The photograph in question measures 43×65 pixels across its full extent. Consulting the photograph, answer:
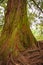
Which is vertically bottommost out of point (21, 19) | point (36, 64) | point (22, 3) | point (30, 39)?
point (36, 64)

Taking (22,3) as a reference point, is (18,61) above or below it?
below

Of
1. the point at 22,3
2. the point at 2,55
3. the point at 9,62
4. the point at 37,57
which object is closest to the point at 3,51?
the point at 2,55

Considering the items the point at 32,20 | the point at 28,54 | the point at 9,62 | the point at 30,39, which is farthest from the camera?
the point at 32,20

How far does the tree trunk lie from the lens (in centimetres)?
415

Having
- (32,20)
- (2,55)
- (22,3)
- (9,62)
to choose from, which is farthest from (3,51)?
(32,20)

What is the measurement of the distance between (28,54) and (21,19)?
2.60 feet

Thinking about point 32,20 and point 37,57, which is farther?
point 32,20

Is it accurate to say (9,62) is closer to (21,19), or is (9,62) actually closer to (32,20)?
(21,19)

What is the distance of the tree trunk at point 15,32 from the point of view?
4.15 meters

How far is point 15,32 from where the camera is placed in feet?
14.0

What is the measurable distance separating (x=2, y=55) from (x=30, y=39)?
2.51ft

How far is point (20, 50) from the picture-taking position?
4.20 metres

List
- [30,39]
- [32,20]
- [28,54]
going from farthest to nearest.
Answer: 1. [32,20]
2. [30,39]
3. [28,54]

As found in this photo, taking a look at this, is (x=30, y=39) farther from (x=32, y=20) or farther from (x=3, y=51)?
(x=32, y=20)
